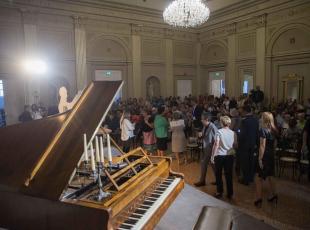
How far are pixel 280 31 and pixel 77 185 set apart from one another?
13105 millimetres

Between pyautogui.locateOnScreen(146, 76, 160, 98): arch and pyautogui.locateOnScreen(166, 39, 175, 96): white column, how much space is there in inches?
23.9

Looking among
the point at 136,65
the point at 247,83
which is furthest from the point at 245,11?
the point at 136,65

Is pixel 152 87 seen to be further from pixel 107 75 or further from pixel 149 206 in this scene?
pixel 149 206

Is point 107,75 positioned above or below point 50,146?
above

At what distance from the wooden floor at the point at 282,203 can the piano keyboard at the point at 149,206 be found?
2.26 meters

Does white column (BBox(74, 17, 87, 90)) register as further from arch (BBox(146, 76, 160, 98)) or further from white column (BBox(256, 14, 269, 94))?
white column (BBox(256, 14, 269, 94))

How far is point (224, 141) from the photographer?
4.94 meters

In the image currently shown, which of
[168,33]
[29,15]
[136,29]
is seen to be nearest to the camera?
[29,15]

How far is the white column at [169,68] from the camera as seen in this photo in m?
16.7

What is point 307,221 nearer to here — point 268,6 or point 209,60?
point 268,6

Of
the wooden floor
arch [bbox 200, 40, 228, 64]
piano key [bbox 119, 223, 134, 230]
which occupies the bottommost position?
the wooden floor

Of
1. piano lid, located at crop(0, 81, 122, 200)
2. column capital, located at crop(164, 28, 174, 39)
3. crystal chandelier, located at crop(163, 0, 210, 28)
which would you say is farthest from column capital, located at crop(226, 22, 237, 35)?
piano lid, located at crop(0, 81, 122, 200)

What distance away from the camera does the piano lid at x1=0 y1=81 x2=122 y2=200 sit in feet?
7.41

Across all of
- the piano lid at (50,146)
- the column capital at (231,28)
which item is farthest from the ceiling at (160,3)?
the piano lid at (50,146)
